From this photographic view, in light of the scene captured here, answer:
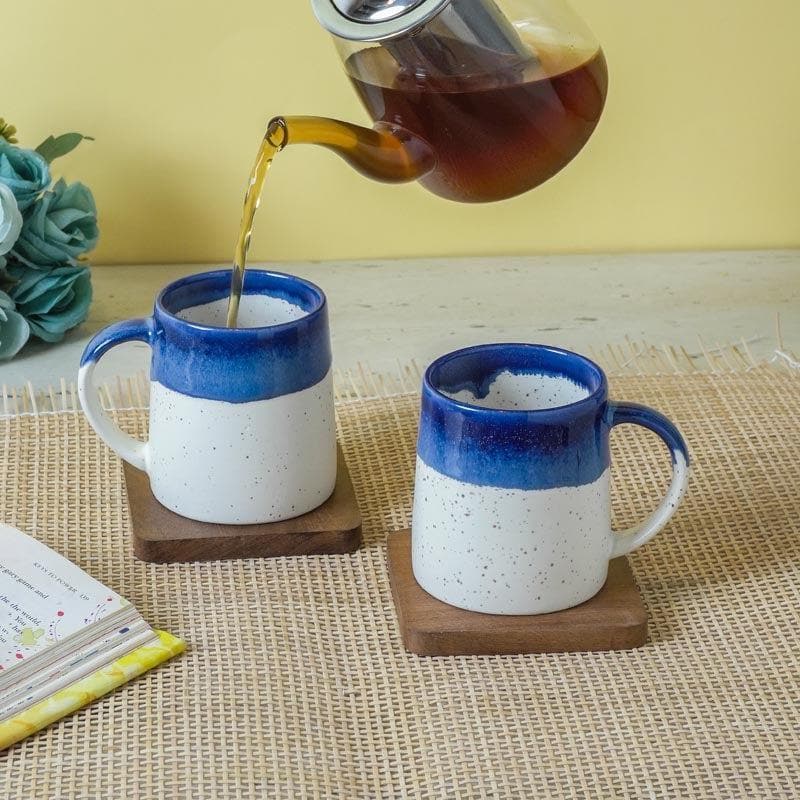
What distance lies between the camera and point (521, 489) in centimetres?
66

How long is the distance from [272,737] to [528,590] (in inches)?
6.3

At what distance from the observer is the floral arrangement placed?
3.60 ft

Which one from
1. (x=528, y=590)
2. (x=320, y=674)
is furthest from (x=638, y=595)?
(x=320, y=674)

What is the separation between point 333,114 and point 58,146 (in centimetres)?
28

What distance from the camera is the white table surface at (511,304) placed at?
3.71 ft

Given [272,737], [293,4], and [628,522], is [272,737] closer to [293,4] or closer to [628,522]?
[628,522]

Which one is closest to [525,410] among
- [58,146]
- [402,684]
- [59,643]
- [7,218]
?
[402,684]

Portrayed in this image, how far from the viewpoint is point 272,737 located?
2.07 feet

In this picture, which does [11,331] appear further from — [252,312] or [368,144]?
[368,144]

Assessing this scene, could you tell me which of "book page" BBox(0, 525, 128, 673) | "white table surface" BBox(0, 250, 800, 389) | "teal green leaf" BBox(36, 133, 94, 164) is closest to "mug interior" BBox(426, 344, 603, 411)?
"book page" BBox(0, 525, 128, 673)

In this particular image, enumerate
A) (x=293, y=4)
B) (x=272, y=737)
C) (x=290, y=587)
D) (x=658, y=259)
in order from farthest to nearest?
(x=658, y=259), (x=293, y=4), (x=290, y=587), (x=272, y=737)

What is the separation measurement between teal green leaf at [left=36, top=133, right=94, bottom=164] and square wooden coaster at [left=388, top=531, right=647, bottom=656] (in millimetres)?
673

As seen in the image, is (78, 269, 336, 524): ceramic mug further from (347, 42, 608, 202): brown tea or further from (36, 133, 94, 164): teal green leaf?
(36, 133, 94, 164): teal green leaf

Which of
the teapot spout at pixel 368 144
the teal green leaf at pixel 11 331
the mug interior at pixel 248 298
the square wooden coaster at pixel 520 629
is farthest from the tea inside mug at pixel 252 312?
the teal green leaf at pixel 11 331
